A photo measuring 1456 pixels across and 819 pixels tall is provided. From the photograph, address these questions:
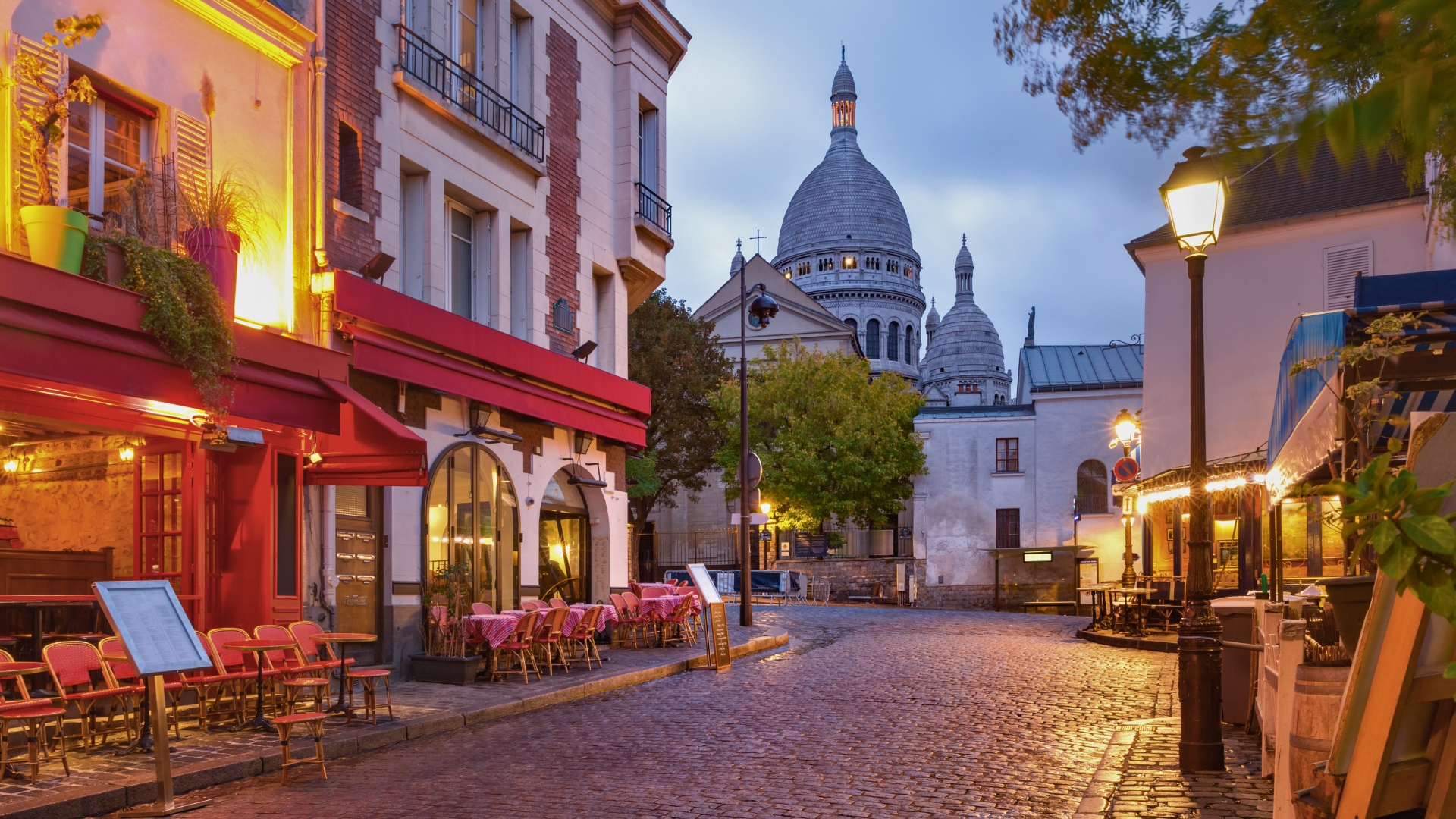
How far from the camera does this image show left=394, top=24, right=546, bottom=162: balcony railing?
591 inches

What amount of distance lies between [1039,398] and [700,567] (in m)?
33.6

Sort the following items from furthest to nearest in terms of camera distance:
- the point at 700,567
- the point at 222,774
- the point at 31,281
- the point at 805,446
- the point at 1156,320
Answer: the point at 805,446 → the point at 1156,320 → the point at 700,567 → the point at 31,281 → the point at 222,774

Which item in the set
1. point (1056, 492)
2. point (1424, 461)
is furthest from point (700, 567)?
point (1056, 492)

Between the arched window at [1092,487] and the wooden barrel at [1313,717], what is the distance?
142ft

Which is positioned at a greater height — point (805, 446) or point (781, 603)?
point (805, 446)

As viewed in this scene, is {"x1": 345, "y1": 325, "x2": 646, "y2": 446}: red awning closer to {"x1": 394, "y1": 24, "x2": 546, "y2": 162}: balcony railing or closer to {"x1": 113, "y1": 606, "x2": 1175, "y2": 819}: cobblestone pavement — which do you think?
{"x1": 394, "y1": 24, "x2": 546, "y2": 162}: balcony railing

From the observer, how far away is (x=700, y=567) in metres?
16.0

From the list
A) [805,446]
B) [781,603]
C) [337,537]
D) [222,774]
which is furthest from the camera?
[805,446]

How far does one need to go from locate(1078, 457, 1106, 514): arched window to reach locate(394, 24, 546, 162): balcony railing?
3353cm

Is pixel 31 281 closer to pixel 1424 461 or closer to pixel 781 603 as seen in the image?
pixel 1424 461

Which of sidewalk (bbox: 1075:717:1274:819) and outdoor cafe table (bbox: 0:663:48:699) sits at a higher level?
outdoor cafe table (bbox: 0:663:48:699)

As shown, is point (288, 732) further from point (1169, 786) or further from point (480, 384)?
point (480, 384)

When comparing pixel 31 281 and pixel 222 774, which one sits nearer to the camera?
pixel 222 774

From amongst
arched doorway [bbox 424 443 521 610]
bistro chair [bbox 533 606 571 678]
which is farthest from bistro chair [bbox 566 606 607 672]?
arched doorway [bbox 424 443 521 610]
